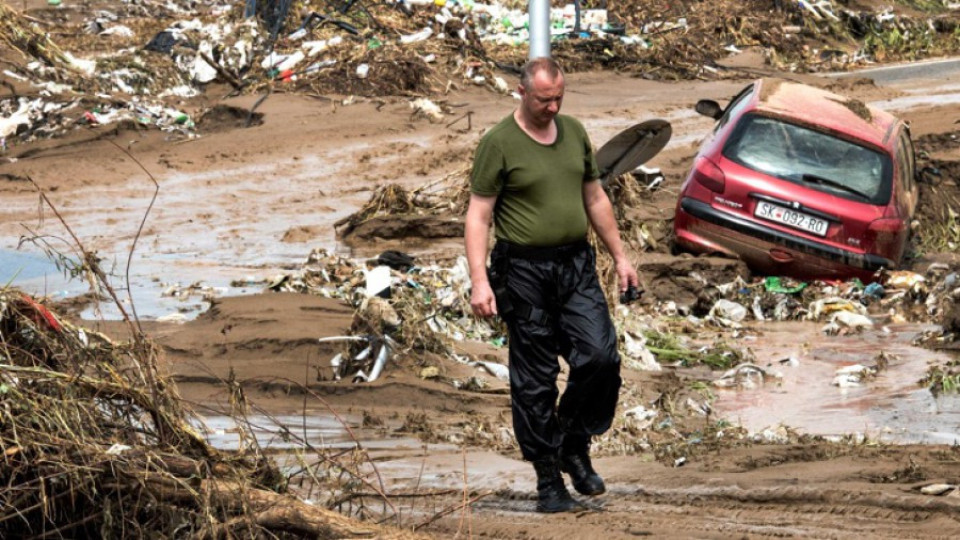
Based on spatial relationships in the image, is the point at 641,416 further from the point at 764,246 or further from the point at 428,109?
the point at 428,109

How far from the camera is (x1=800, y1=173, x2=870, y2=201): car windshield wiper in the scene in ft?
41.0

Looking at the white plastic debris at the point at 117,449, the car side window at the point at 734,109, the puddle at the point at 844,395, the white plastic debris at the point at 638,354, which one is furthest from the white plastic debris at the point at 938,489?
the car side window at the point at 734,109

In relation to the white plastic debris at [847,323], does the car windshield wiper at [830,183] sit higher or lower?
higher

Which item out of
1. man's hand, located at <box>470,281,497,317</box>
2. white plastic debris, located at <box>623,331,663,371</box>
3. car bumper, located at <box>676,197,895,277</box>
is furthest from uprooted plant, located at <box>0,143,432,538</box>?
car bumper, located at <box>676,197,895,277</box>

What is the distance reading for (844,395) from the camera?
9719 mm

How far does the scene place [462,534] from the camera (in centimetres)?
591

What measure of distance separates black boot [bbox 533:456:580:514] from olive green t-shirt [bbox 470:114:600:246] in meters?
0.93

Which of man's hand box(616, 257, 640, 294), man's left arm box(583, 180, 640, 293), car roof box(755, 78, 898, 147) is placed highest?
man's left arm box(583, 180, 640, 293)

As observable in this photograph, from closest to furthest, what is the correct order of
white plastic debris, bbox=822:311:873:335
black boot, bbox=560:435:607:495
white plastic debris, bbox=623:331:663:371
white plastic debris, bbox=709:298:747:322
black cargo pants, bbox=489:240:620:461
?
black cargo pants, bbox=489:240:620:461 < black boot, bbox=560:435:607:495 < white plastic debris, bbox=623:331:663:371 < white plastic debris, bbox=822:311:873:335 < white plastic debris, bbox=709:298:747:322

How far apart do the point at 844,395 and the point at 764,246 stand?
3035 mm

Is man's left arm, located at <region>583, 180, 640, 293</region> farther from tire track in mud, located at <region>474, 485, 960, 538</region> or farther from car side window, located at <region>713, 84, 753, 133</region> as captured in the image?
car side window, located at <region>713, 84, 753, 133</region>

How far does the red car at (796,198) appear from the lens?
1244 cm

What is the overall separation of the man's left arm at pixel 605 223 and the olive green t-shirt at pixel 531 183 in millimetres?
167

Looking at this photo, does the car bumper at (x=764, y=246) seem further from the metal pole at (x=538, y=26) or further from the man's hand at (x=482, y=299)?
the man's hand at (x=482, y=299)
